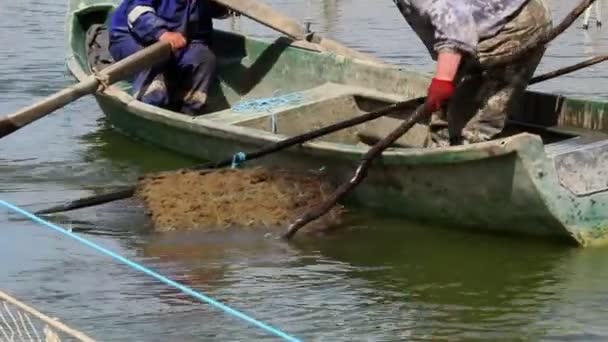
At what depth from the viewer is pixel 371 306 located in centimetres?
703

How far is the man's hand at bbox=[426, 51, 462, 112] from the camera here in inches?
303

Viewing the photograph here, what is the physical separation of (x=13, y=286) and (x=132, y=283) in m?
0.66

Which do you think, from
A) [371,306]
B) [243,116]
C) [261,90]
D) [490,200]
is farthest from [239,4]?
[371,306]

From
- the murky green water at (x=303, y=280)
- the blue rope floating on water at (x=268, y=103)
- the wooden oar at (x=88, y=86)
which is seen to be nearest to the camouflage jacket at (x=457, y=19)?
the murky green water at (x=303, y=280)

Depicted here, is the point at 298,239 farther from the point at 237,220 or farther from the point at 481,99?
the point at 481,99

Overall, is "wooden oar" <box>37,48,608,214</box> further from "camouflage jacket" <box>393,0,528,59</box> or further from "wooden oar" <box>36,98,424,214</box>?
"camouflage jacket" <box>393,0,528,59</box>

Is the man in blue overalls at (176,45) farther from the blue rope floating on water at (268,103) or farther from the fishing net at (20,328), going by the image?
the fishing net at (20,328)

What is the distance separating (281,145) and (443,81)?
4.43 feet

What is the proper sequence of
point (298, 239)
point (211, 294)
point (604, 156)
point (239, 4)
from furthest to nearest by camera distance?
point (239, 4), point (298, 239), point (604, 156), point (211, 294)

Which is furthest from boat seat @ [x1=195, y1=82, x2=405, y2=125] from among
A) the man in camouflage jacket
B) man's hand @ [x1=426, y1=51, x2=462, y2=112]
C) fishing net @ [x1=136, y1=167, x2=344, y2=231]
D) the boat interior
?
man's hand @ [x1=426, y1=51, x2=462, y2=112]

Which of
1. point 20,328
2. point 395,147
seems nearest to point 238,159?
point 395,147

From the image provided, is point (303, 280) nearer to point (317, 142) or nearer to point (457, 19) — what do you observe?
point (317, 142)

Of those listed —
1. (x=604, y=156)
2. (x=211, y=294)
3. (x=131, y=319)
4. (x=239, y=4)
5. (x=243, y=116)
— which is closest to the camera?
(x=131, y=319)

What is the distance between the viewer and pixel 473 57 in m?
7.96
